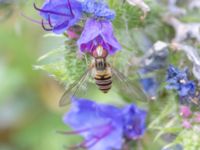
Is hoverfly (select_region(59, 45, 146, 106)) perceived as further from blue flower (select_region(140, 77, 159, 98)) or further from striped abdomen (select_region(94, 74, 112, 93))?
blue flower (select_region(140, 77, 159, 98))

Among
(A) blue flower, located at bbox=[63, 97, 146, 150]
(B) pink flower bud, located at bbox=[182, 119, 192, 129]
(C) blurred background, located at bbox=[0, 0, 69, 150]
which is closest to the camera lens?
(B) pink flower bud, located at bbox=[182, 119, 192, 129]

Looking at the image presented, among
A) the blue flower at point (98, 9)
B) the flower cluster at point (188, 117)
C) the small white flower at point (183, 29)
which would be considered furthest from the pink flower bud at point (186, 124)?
the blue flower at point (98, 9)

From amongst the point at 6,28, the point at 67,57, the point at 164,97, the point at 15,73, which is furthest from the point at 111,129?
the point at 6,28

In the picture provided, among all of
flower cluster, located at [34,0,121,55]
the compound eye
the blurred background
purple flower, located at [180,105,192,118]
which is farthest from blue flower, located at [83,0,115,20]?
the blurred background

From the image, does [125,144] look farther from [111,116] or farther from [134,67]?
[134,67]

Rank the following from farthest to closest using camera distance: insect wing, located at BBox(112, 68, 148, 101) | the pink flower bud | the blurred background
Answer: the blurred background
the pink flower bud
insect wing, located at BBox(112, 68, 148, 101)

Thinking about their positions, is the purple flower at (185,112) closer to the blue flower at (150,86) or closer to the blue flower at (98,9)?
the blue flower at (150,86)
